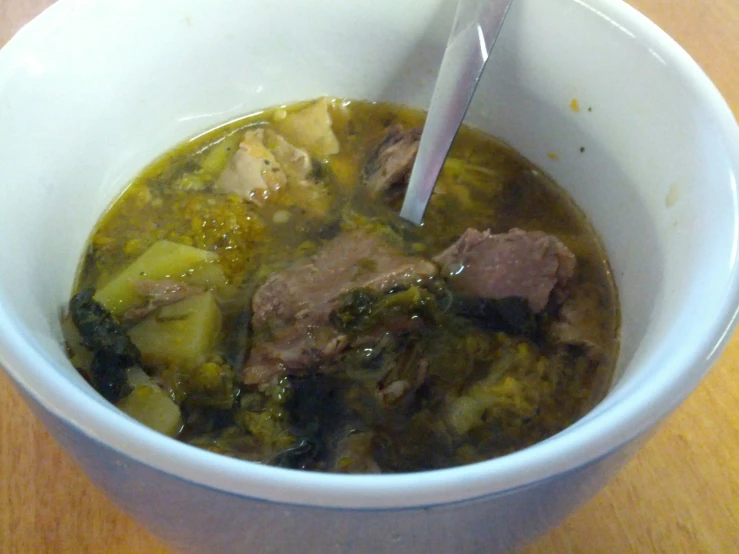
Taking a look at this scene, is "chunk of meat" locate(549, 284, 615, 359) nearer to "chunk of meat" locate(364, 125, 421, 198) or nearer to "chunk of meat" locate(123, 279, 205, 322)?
"chunk of meat" locate(364, 125, 421, 198)

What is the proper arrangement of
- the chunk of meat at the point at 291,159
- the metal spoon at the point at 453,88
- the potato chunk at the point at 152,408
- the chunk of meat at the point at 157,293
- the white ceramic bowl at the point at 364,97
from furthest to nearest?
the chunk of meat at the point at 291,159 → the metal spoon at the point at 453,88 → the chunk of meat at the point at 157,293 → the potato chunk at the point at 152,408 → the white ceramic bowl at the point at 364,97

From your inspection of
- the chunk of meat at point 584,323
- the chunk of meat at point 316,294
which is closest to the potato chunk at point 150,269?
the chunk of meat at point 316,294

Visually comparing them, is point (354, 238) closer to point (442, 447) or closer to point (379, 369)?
point (379, 369)

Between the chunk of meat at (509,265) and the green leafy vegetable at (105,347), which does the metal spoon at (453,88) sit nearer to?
the chunk of meat at (509,265)

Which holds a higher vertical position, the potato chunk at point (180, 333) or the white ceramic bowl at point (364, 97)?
the white ceramic bowl at point (364, 97)

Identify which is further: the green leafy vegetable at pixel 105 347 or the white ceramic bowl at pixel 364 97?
the green leafy vegetable at pixel 105 347

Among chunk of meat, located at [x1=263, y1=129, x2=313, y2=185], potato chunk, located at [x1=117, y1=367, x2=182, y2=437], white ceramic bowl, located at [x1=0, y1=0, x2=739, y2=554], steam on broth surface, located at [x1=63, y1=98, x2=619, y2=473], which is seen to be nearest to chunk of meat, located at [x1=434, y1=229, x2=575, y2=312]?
steam on broth surface, located at [x1=63, y1=98, x2=619, y2=473]

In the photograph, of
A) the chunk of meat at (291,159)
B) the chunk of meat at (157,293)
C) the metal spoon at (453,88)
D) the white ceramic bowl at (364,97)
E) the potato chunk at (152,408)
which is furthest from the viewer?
the chunk of meat at (291,159)

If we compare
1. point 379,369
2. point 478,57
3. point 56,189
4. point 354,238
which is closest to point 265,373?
point 379,369
